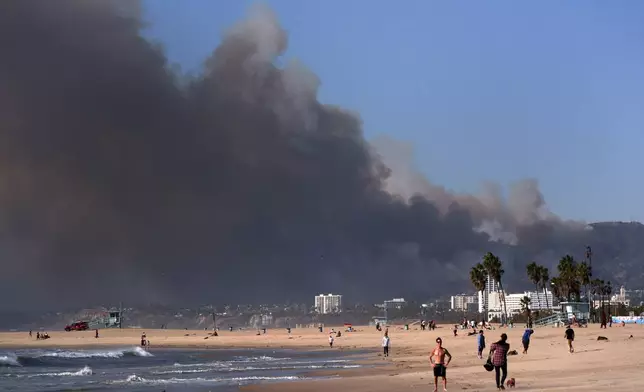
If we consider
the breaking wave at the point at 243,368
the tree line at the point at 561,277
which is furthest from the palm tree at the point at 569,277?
the breaking wave at the point at 243,368

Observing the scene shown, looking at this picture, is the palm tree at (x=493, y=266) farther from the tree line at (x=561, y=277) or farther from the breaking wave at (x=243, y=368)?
the breaking wave at (x=243, y=368)

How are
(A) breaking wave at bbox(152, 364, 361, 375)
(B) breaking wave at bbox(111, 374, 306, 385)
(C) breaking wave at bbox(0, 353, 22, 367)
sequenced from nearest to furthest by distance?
(B) breaking wave at bbox(111, 374, 306, 385) < (A) breaking wave at bbox(152, 364, 361, 375) < (C) breaking wave at bbox(0, 353, 22, 367)

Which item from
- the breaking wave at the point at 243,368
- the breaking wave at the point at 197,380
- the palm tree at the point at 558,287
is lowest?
the breaking wave at the point at 243,368

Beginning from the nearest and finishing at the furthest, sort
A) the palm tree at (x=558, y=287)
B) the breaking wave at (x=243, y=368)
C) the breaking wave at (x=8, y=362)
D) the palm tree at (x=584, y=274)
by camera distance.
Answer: the breaking wave at (x=243, y=368) → the breaking wave at (x=8, y=362) → the palm tree at (x=584, y=274) → the palm tree at (x=558, y=287)

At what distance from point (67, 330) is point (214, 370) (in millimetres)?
157322

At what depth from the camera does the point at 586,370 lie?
34344 millimetres

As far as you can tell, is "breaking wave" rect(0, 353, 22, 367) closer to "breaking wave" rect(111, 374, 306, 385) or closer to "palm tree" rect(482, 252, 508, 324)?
"breaking wave" rect(111, 374, 306, 385)

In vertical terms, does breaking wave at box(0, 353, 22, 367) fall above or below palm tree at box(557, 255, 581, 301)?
below

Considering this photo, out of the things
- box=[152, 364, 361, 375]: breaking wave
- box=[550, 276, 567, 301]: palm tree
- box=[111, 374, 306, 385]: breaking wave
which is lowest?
box=[152, 364, 361, 375]: breaking wave

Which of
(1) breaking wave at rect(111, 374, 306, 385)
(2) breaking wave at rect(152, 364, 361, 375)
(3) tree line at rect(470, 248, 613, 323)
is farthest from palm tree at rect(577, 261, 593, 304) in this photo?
(1) breaking wave at rect(111, 374, 306, 385)

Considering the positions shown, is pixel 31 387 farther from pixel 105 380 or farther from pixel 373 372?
pixel 373 372

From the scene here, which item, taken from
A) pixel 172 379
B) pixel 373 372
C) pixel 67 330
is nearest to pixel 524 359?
pixel 373 372

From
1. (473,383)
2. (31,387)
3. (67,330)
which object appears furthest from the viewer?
(67,330)

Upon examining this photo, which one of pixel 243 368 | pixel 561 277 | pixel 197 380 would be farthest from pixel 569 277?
pixel 197 380
